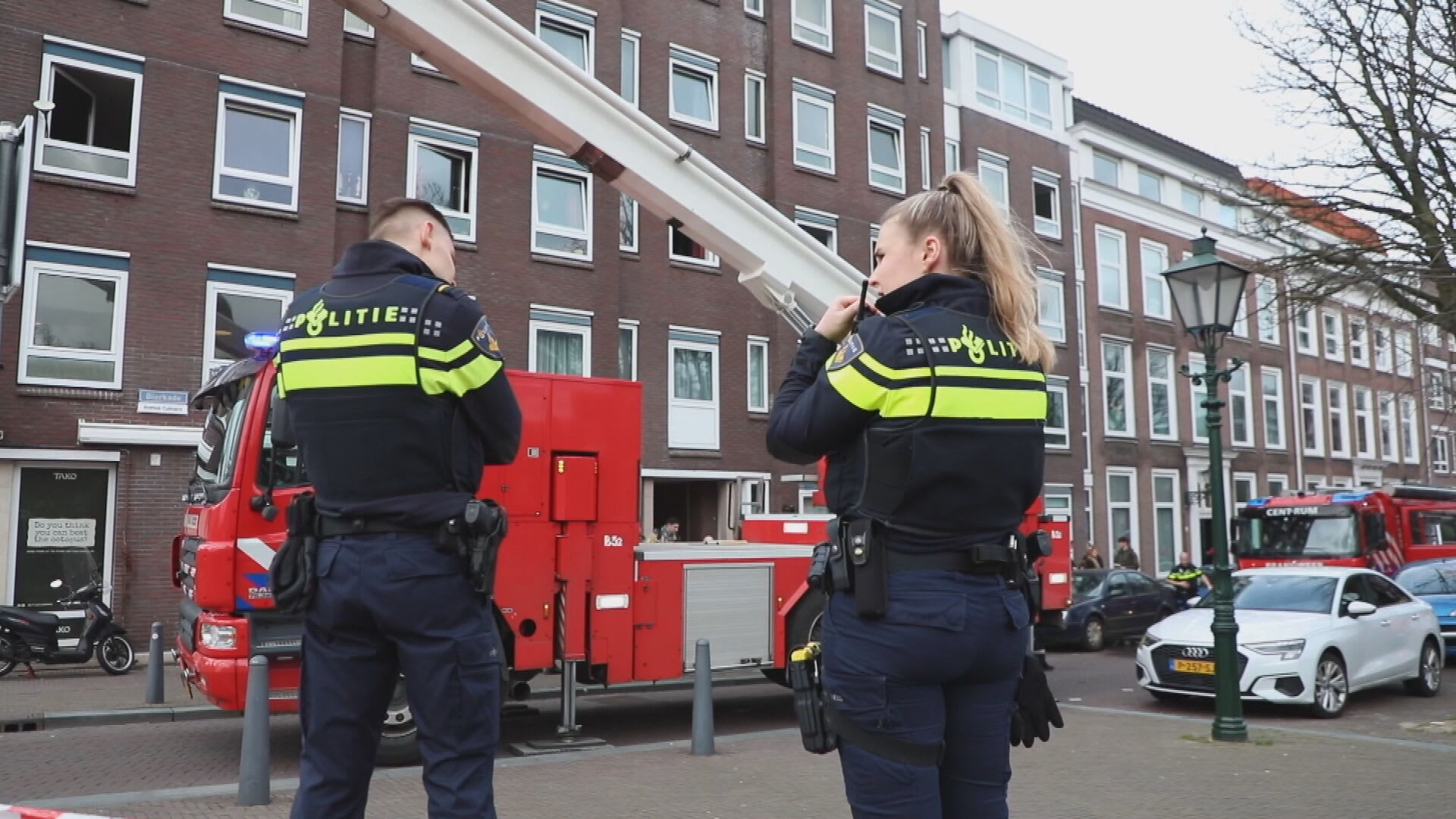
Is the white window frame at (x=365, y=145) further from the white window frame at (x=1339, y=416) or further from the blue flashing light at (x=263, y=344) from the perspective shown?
the white window frame at (x=1339, y=416)

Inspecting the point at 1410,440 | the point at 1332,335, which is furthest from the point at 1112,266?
the point at 1410,440

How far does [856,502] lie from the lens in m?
2.77

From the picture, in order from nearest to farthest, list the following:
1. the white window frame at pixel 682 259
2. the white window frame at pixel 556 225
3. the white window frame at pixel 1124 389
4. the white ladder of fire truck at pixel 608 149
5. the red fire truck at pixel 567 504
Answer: the red fire truck at pixel 567 504 → the white ladder of fire truck at pixel 608 149 → the white window frame at pixel 556 225 → the white window frame at pixel 682 259 → the white window frame at pixel 1124 389

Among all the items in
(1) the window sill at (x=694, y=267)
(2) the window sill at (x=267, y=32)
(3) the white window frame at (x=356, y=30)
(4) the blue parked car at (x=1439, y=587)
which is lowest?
(4) the blue parked car at (x=1439, y=587)

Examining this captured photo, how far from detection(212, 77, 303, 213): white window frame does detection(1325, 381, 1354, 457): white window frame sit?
38164 millimetres

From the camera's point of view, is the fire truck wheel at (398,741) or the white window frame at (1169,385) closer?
the fire truck wheel at (398,741)

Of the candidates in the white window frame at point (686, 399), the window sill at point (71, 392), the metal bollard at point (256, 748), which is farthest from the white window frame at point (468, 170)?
the metal bollard at point (256, 748)

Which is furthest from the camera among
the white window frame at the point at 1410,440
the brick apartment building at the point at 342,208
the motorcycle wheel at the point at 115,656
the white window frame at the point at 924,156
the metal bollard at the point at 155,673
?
the white window frame at the point at 1410,440

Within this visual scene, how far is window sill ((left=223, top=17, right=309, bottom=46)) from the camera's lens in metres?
18.2

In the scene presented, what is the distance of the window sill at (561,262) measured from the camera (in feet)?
70.3

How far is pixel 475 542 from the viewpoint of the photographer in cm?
323

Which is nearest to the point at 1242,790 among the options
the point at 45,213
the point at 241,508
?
the point at 241,508

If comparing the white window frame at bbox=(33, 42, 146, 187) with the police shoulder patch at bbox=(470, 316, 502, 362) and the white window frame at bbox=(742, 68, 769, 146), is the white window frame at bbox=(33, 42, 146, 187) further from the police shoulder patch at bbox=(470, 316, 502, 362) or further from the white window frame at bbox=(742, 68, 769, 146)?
the police shoulder patch at bbox=(470, 316, 502, 362)

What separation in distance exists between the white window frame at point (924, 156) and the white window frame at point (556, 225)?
30.8 feet
